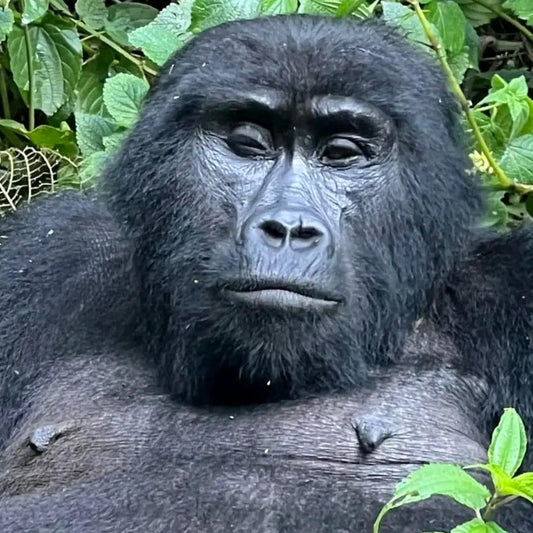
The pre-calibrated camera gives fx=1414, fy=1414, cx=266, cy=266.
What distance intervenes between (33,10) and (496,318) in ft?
6.62

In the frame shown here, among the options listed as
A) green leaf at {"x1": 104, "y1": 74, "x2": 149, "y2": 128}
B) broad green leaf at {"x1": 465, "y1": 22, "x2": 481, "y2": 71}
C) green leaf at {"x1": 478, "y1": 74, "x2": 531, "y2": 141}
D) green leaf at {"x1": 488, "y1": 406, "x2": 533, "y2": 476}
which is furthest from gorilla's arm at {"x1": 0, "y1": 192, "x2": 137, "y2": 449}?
broad green leaf at {"x1": 465, "y1": 22, "x2": 481, "y2": 71}

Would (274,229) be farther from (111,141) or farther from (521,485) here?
(111,141)

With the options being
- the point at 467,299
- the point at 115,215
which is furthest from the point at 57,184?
the point at 467,299

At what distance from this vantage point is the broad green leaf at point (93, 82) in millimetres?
4891

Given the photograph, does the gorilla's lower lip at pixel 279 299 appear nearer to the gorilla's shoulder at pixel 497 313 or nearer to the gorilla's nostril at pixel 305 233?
the gorilla's nostril at pixel 305 233

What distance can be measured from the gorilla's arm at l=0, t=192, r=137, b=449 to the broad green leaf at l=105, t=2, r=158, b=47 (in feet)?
3.82

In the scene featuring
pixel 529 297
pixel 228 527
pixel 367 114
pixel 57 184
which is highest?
pixel 367 114

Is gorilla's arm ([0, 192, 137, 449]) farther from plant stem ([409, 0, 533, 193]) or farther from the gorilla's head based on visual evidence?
plant stem ([409, 0, 533, 193])

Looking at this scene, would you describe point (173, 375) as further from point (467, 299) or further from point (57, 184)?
point (57, 184)

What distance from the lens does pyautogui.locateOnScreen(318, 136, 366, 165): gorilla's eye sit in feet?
10.8

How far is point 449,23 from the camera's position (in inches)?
169

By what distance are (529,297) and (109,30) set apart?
2171mm

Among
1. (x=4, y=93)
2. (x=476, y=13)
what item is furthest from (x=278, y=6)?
(x=4, y=93)

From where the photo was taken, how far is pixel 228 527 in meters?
2.95
